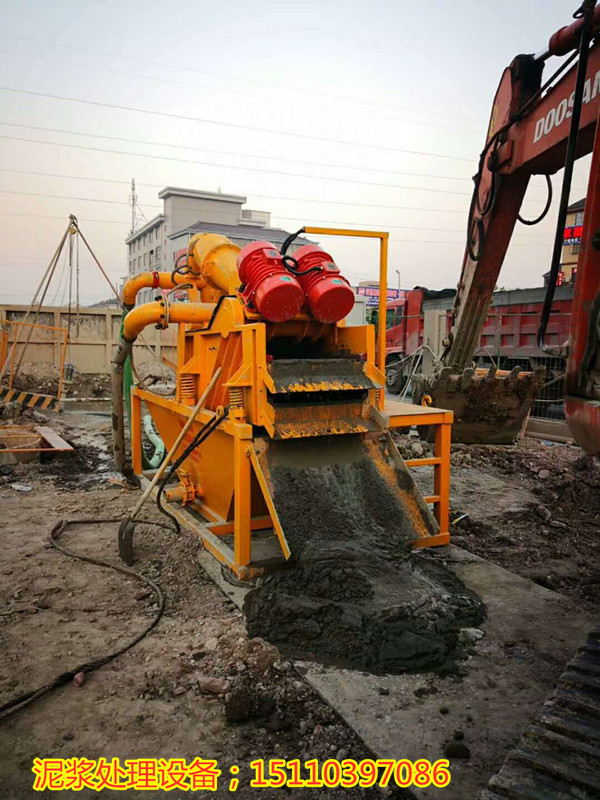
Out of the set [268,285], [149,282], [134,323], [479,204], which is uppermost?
[479,204]

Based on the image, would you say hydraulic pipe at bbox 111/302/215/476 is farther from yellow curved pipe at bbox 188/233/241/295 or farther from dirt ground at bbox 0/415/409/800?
dirt ground at bbox 0/415/409/800

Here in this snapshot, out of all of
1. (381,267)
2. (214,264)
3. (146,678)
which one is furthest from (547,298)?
(214,264)

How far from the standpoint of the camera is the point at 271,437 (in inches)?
152

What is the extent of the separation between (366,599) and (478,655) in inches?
24.9

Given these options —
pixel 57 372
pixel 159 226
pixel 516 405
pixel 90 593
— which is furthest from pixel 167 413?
pixel 159 226

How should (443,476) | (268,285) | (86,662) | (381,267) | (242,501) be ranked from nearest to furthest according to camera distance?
(86,662), (242,501), (268,285), (381,267), (443,476)

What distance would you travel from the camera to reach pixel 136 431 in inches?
251

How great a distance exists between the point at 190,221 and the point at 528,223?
152ft

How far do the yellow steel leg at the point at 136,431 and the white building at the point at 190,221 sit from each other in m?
38.3

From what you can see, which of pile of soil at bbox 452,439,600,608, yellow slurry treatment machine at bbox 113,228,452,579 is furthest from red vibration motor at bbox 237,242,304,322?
pile of soil at bbox 452,439,600,608

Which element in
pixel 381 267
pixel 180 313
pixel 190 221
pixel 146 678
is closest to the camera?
pixel 146 678

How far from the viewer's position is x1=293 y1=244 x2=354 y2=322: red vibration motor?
4.12 metres

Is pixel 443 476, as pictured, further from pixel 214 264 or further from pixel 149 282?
pixel 149 282

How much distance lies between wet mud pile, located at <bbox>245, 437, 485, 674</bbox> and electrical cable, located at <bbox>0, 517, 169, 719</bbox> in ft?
1.99
